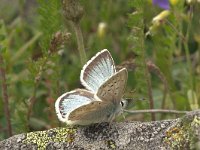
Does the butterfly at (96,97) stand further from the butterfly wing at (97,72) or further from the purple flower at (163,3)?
→ the purple flower at (163,3)

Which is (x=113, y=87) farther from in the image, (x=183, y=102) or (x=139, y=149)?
(x=183, y=102)

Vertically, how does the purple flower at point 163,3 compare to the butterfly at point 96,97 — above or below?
above

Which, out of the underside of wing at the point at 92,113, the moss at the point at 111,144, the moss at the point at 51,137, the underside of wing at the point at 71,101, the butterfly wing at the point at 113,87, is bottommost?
the moss at the point at 111,144

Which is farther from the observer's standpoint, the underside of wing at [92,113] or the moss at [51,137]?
the moss at [51,137]

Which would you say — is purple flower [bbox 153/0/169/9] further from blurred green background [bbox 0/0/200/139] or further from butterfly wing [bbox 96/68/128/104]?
butterfly wing [bbox 96/68/128/104]

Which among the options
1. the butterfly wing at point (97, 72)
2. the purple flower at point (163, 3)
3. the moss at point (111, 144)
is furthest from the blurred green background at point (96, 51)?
the moss at point (111, 144)

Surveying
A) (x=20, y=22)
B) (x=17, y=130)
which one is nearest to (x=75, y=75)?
(x=20, y=22)

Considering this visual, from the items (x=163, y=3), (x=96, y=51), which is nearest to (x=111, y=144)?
(x=163, y=3)
